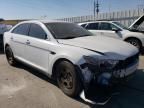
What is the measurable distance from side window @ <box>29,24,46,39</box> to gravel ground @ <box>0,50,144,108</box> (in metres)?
1.16

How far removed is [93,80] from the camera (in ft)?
11.6

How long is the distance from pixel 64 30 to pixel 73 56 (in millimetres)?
1401

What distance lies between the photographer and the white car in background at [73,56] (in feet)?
11.7

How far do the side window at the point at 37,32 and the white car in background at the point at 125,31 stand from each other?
4.90 m

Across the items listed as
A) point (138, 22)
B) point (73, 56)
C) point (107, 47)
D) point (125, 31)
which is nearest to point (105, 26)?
A: point (125, 31)

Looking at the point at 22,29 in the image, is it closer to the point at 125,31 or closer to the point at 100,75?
the point at 100,75

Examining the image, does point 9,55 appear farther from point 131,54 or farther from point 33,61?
point 131,54

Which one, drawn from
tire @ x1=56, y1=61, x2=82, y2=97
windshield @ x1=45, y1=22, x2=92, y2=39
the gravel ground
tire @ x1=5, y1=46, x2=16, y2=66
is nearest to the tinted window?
the gravel ground

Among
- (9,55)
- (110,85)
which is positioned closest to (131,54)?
(110,85)

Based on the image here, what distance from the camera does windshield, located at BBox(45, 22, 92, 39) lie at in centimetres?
476

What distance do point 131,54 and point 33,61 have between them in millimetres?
2441

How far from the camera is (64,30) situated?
5074mm

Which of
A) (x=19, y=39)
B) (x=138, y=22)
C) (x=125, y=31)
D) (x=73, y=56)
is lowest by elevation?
(x=73, y=56)

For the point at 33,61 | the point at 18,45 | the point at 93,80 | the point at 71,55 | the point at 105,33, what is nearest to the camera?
the point at 93,80
